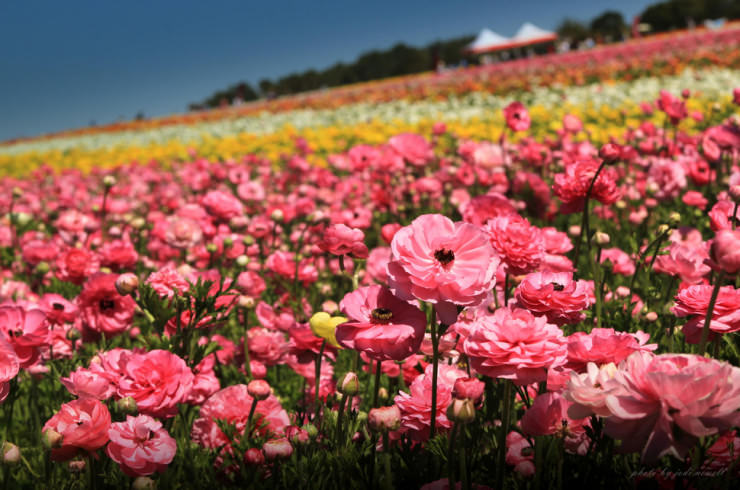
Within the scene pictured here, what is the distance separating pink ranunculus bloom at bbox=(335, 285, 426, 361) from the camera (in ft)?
3.32

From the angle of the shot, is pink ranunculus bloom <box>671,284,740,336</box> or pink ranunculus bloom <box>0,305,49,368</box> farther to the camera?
pink ranunculus bloom <box>0,305,49,368</box>

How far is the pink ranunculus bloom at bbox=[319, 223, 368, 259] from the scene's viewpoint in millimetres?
1407

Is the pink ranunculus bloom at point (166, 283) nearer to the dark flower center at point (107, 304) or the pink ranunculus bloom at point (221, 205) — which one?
the dark flower center at point (107, 304)

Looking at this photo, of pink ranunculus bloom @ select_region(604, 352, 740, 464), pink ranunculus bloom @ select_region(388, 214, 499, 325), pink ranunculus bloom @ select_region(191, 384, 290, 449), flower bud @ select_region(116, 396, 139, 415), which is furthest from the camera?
pink ranunculus bloom @ select_region(191, 384, 290, 449)

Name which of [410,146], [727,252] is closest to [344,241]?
[727,252]

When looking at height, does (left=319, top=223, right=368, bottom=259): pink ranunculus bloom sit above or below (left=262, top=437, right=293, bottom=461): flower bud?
above

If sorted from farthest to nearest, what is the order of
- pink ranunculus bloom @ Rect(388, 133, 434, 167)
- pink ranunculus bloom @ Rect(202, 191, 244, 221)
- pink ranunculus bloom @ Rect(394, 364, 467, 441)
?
pink ranunculus bloom @ Rect(388, 133, 434, 167) → pink ranunculus bloom @ Rect(202, 191, 244, 221) → pink ranunculus bloom @ Rect(394, 364, 467, 441)

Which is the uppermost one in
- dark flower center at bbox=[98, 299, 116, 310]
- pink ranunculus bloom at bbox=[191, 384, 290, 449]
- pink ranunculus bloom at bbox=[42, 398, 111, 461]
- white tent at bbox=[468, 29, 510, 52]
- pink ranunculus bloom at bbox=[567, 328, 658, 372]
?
white tent at bbox=[468, 29, 510, 52]

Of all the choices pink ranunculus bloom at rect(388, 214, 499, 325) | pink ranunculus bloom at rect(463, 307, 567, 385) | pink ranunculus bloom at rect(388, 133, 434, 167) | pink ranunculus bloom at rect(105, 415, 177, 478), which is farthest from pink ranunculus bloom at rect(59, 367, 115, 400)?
pink ranunculus bloom at rect(388, 133, 434, 167)

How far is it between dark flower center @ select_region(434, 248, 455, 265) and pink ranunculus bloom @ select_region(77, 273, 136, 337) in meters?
1.07

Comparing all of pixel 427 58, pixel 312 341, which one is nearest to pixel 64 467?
pixel 312 341

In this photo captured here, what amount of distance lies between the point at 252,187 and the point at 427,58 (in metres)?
54.9

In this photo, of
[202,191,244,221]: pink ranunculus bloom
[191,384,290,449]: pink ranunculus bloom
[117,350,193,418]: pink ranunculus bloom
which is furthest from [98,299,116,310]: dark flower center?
[202,191,244,221]: pink ranunculus bloom

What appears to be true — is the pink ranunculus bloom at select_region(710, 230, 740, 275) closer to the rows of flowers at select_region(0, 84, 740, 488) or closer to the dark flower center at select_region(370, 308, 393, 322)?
the rows of flowers at select_region(0, 84, 740, 488)
